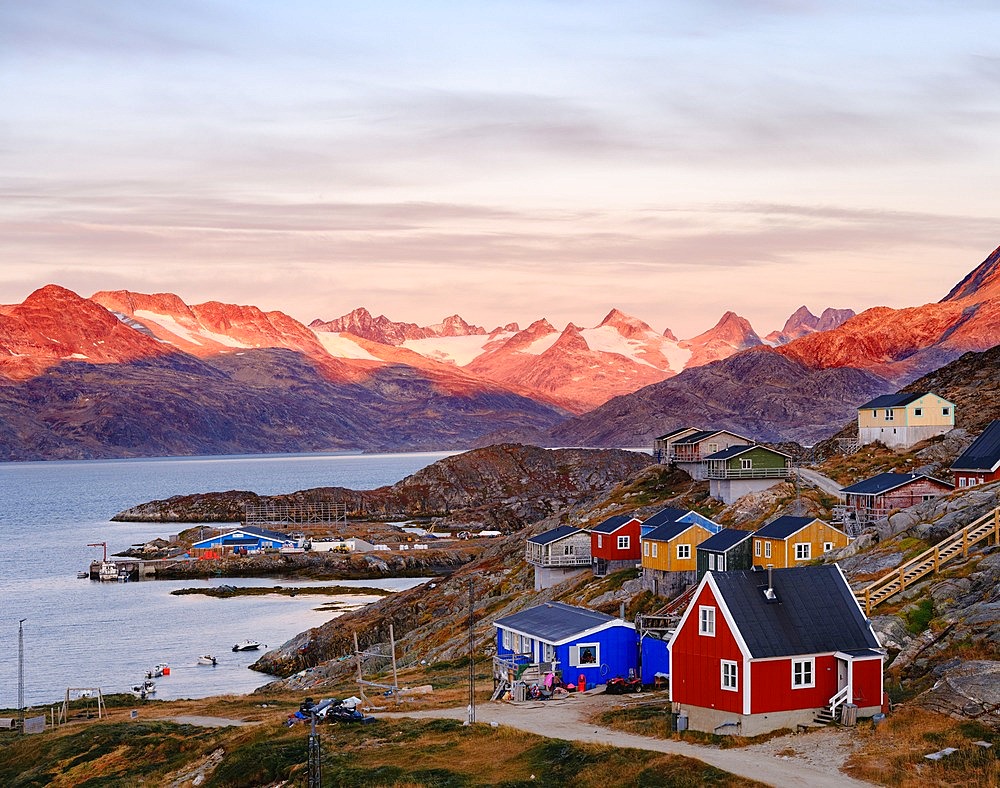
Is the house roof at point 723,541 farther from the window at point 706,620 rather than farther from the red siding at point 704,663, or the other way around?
the window at point 706,620

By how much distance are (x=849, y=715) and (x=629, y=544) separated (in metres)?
49.4

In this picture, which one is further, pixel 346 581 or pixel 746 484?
pixel 346 581

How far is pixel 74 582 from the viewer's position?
580ft

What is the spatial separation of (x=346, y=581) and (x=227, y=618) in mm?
37068

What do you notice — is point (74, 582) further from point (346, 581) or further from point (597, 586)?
point (597, 586)

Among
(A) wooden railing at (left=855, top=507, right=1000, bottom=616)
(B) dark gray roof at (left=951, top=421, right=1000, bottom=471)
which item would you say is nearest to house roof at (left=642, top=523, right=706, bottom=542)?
(B) dark gray roof at (left=951, top=421, right=1000, bottom=471)

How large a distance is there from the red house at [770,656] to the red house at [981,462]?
37.1 meters

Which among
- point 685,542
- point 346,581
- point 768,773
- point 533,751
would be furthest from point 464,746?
point 346,581

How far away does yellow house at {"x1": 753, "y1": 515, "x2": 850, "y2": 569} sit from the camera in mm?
75125

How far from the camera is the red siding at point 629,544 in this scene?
93938mm

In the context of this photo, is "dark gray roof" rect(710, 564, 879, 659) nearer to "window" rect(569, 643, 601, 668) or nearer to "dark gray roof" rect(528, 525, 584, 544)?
"window" rect(569, 643, 601, 668)

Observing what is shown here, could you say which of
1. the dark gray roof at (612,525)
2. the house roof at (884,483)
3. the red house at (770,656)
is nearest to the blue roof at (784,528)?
the house roof at (884,483)

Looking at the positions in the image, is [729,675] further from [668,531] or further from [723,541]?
[668,531]

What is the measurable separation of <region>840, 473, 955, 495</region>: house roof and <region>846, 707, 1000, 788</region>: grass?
144 feet
